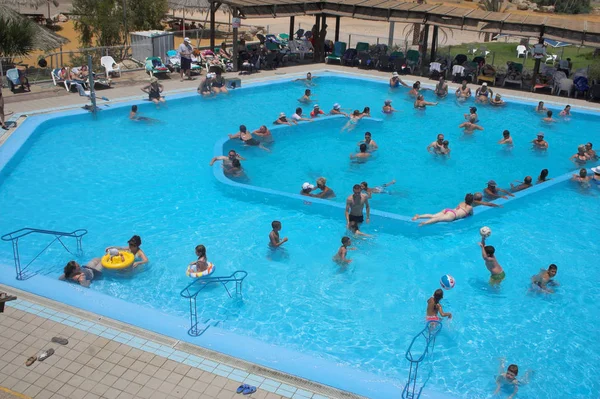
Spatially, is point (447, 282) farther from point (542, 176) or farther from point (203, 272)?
point (542, 176)

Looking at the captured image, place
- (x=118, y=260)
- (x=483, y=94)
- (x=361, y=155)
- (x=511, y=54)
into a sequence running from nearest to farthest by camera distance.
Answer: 1. (x=118, y=260)
2. (x=361, y=155)
3. (x=483, y=94)
4. (x=511, y=54)

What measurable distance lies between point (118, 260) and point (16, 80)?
10.6 meters

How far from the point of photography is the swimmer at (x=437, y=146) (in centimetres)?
1606

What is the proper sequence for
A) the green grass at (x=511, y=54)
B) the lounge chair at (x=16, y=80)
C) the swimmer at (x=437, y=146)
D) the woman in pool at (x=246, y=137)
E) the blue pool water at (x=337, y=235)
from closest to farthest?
the blue pool water at (x=337, y=235)
the woman in pool at (x=246, y=137)
the swimmer at (x=437, y=146)
the lounge chair at (x=16, y=80)
the green grass at (x=511, y=54)

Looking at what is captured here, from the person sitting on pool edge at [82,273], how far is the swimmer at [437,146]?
9.76m

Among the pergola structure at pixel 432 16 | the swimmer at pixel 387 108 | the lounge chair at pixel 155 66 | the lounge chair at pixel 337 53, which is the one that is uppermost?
the pergola structure at pixel 432 16

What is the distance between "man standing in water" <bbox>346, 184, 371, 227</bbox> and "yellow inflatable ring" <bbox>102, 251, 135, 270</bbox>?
13.5 ft

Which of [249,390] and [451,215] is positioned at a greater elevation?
[451,215]

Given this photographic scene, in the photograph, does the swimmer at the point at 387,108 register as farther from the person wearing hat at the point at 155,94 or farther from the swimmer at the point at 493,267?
the swimmer at the point at 493,267

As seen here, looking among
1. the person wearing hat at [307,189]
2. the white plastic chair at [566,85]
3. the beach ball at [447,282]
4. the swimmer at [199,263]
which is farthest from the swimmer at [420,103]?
the swimmer at [199,263]

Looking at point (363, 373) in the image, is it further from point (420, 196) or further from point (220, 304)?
point (420, 196)

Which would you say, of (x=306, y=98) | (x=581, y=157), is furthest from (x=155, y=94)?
(x=581, y=157)

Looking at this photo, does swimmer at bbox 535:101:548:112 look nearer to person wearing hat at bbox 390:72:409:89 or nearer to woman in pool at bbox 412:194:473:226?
person wearing hat at bbox 390:72:409:89

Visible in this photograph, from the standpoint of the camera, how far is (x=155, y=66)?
21.2 metres
